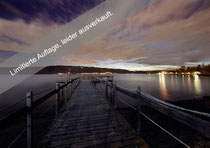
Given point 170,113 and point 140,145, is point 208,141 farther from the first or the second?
point 170,113

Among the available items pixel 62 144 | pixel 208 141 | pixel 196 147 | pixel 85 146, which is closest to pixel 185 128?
pixel 208 141

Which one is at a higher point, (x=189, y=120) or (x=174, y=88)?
(x=189, y=120)

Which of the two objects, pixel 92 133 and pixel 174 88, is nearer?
pixel 92 133

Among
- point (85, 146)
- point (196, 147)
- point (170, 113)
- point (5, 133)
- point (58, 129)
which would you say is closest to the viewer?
point (170, 113)

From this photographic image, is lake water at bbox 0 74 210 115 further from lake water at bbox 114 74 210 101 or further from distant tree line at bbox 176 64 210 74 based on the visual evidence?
distant tree line at bbox 176 64 210 74

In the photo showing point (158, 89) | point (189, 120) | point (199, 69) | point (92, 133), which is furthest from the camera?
point (199, 69)

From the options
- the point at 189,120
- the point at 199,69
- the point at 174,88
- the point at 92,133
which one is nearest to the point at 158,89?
the point at 174,88

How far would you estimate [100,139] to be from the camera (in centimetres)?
317

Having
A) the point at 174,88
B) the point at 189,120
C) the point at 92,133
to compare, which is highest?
the point at 189,120

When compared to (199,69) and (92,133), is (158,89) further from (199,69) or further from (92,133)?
(199,69)

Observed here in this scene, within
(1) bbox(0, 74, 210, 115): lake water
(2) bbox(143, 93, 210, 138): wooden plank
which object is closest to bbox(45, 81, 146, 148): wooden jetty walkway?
(2) bbox(143, 93, 210, 138): wooden plank

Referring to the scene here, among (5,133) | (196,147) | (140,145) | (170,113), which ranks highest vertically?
(170,113)

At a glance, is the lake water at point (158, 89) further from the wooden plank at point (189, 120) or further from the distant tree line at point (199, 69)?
the distant tree line at point (199, 69)

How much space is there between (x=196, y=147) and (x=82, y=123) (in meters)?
6.32
